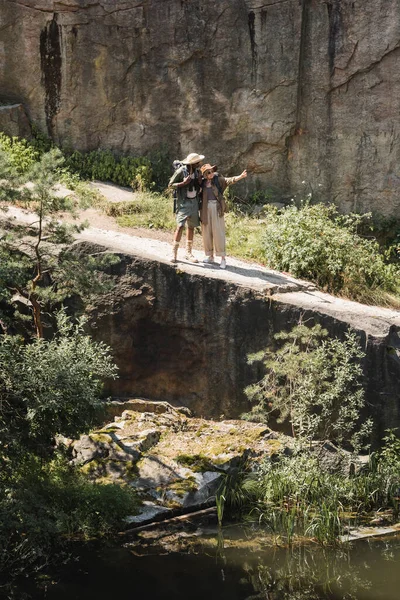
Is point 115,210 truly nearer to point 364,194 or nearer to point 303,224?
point 303,224

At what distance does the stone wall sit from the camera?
14.3 m

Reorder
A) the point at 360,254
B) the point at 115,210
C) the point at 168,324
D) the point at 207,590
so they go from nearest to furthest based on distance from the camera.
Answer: the point at 207,590 → the point at 168,324 → the point at 360,254 → the point at 115,210

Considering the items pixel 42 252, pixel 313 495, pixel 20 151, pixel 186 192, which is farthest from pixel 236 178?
pixel 20 151

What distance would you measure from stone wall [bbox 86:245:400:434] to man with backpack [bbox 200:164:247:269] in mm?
902

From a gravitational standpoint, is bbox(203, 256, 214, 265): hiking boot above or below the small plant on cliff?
below

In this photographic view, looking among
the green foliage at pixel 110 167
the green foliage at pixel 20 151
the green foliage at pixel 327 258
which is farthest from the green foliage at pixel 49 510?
the green foliage at pixel 110 167

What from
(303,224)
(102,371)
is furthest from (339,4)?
A: (102,371)

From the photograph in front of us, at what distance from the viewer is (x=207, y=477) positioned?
12.6 m

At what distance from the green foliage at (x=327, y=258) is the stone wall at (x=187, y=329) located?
1.09 metres

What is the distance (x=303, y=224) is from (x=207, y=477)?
17.8 feet

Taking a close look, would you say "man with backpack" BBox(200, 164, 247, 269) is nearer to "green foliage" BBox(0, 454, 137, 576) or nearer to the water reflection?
"green foliage" BBox(0, 454, 137, 576)

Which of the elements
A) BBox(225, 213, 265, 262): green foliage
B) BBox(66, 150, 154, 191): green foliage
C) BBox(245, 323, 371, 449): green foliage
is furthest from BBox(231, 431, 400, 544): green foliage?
BBox(66, 150, 154, 191): green foliage

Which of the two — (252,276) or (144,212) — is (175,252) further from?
(144,212)

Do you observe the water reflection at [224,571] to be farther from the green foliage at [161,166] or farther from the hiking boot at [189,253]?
the green foliage at [161,166]
